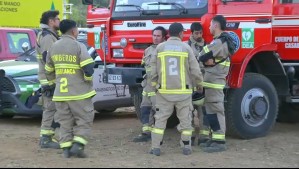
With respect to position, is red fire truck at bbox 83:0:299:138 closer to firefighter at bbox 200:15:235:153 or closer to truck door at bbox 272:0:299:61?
truck door at bbox 272:0:299:61

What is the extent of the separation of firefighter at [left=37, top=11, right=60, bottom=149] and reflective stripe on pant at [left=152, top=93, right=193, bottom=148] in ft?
4.94

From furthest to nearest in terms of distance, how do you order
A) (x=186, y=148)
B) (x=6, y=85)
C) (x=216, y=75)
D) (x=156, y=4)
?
(x=6, y=85), (x=156, y=4), (x=216, y=75), (x=186, y=148)

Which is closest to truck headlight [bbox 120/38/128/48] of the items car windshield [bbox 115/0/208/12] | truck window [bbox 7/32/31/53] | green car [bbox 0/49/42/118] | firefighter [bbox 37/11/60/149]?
car windshield [bbox 115/0/208/12]

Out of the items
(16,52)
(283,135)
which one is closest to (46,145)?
(283,135)

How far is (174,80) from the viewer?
699cm

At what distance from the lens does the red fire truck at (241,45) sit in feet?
25.3

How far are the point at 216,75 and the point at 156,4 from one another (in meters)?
1.58

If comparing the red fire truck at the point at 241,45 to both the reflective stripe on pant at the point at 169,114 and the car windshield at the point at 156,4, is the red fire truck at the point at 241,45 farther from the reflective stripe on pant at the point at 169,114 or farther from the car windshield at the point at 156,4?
the reflective stripe on pant at the point at 169,114

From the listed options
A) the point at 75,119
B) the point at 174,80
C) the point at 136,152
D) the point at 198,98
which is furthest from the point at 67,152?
the point at 198,98

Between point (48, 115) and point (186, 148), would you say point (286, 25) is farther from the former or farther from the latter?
point (48, 115)

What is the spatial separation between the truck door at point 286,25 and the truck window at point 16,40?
5.82 m

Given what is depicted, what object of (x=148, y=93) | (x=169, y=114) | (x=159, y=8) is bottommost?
(x=169, y=114)

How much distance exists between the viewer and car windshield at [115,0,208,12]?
25.9ft

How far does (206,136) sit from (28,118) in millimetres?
4429
